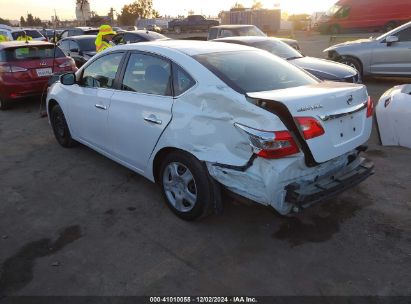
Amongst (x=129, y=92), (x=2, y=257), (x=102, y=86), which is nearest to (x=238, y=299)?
(x=2, y=257)

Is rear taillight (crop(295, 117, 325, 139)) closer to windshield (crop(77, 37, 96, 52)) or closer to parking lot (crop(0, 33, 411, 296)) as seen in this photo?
parking lot (crop(0, 33, 411, 296))

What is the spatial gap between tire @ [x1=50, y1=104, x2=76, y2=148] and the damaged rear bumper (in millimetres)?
3755

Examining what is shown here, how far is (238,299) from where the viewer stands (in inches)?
104

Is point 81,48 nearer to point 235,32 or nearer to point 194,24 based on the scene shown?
point 235,32

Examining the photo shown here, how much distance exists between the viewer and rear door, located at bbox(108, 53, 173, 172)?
11.6ft

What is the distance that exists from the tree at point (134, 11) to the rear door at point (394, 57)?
65789mm

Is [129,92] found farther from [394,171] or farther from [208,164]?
[394,171]

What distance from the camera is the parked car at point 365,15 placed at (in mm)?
22078

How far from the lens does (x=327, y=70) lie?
7414mm

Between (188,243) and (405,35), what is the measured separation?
28.2 ft

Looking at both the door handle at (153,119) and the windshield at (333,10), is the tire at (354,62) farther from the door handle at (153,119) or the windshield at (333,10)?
the windshield at (333,10)

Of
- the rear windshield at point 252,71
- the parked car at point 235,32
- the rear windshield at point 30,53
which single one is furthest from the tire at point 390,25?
the rear windshield at point 252,71

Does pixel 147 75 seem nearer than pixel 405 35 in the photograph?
Yes

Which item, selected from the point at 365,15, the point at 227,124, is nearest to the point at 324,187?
the point at 227,124
